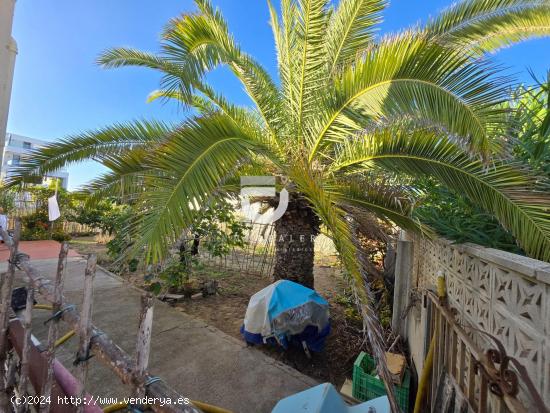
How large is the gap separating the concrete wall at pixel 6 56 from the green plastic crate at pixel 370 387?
12.6ft

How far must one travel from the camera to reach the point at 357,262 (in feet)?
8.16

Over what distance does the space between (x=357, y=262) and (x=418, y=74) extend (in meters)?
1.80

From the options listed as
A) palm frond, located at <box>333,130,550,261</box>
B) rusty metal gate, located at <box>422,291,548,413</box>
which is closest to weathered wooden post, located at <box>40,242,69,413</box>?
rusty metal gate, located at <box>422,291,548,413</box>

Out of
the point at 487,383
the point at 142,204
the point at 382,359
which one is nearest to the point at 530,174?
the point at 487,383

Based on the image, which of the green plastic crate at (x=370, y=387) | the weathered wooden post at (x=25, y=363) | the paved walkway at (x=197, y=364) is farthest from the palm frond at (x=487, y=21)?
the weathered wooden post at (x=25, y=363)

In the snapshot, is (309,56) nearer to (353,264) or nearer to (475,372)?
(353,264)

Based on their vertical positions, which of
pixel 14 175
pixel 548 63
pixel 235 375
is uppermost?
pixel 548 63

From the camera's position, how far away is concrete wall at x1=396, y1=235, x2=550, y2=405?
1.12 meters

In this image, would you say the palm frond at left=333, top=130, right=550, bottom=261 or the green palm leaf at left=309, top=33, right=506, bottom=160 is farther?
the green palm leaf at left=309, top=33, right=506, bottom=160

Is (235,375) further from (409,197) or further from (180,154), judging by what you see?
(409,197)

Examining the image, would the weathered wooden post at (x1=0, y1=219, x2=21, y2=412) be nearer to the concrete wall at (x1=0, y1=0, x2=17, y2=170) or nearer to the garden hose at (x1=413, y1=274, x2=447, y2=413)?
the concrete wall at (x1=0, y1=0, x2=17, y2=170)

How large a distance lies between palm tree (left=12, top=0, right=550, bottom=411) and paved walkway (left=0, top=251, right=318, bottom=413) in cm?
151

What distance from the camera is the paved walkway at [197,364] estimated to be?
9.13ft

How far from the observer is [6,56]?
2082 millimetres
